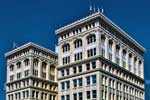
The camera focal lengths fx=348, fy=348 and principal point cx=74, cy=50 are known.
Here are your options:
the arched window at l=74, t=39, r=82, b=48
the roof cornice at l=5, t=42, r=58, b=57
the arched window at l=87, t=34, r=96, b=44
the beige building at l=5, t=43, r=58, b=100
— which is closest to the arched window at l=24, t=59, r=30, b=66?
the beige building at l=5, t=43, r=58, b=100

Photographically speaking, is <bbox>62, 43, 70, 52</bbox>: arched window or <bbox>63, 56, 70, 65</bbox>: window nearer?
<bbox>63, 56, 70, 65</bbox>: window

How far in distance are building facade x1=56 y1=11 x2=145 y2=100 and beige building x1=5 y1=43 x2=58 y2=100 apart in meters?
9.10

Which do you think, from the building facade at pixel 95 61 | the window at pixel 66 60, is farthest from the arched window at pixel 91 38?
the window at pixel 66 60

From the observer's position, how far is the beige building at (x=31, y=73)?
420 feet

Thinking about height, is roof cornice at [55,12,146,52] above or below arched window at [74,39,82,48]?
above

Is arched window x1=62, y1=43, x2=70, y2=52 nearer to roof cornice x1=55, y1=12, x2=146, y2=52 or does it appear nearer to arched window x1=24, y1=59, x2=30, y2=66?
roof cornice x1=55, y1=12, x2=146, y2=52

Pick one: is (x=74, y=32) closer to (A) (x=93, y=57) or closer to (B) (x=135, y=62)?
(A) (x=93, y=57)

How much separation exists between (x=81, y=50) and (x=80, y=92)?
1459 centimetres

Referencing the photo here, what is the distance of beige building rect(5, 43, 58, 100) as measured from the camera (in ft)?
420

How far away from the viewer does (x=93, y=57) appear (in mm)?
114188

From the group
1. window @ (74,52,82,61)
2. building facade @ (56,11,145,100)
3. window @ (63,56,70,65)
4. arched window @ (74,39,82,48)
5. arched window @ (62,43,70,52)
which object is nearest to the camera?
building facade @ (56,11,145,100)

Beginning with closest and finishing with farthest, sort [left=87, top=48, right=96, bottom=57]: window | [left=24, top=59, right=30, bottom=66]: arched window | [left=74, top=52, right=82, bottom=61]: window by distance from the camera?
[left=87, top=48, right=96, bottom=57]: window → [left=74, top=52, right=82, bottom=61]: window → [left=24, top=59, right=30, bottom=66]: arched window

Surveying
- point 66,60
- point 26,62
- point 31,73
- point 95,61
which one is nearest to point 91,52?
point 95,61

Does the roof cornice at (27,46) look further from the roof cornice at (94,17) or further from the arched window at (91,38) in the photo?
the arched window at (91,38)
